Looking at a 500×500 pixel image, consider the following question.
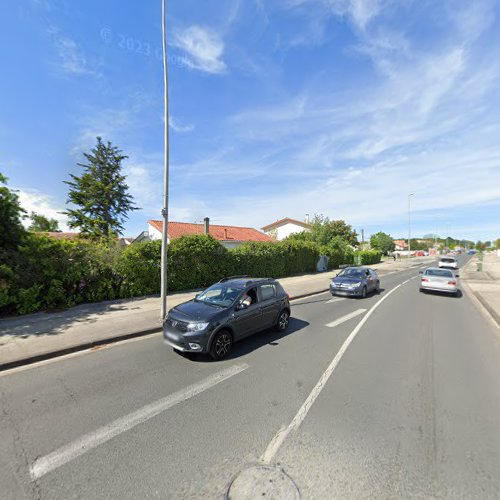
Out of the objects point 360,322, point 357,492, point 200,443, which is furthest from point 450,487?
point 360,322

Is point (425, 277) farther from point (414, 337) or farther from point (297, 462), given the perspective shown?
point (297, 462)

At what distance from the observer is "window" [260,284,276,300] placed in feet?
21.5

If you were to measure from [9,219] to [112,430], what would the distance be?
8781 millimetres

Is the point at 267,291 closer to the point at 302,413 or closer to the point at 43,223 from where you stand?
the point at 302,413

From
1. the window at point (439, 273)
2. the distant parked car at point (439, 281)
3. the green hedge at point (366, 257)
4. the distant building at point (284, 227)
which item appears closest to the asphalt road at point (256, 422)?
the distant parked car at point (439, 281)

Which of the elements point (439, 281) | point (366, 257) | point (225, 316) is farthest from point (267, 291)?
point (366, 257)

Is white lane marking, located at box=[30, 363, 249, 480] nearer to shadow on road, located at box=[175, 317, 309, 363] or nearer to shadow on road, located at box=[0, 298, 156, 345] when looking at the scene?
shadow on road, located at box=[175, 317, 309, 363]

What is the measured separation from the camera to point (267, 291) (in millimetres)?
6719

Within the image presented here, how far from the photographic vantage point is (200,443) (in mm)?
2896

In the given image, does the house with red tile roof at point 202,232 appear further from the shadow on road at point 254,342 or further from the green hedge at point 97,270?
the shadow on road at point 254,342

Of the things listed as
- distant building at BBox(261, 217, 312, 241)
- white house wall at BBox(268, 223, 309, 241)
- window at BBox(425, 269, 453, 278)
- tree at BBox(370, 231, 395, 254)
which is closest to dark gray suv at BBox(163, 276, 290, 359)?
window at BBox(425, 269, 453, 278)

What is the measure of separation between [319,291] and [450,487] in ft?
37.9

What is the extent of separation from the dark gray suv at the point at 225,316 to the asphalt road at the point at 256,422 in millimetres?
373

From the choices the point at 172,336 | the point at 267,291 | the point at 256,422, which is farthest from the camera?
the point at 267,291
